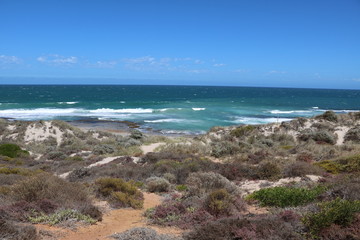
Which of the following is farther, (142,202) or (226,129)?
(226,129)

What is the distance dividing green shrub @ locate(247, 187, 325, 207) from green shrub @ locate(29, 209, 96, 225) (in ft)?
14.1

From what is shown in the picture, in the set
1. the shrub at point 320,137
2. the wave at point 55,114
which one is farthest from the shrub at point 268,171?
the wave at point 55,114

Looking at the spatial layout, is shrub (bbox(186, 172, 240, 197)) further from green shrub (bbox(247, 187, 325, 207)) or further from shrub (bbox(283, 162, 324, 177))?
shrub (bbox(283, 162, 324, 177))

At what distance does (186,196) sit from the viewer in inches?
332

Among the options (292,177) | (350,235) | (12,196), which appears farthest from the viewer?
(292,177)

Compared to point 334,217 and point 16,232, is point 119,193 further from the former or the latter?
point 334,217

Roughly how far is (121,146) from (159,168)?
11.7 meters

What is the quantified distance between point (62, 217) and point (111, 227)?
3.50ft

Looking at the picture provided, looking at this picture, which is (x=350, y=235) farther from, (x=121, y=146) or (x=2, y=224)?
(x=121, y=146)

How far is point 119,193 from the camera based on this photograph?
837 cm

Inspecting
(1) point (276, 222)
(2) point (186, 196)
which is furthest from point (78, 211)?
(1) point (276, 222)

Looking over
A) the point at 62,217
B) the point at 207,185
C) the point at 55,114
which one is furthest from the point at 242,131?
the point at 55,114

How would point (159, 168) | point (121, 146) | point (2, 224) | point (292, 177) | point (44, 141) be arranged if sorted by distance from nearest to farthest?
1. point (2, 224)
2. point (292, 177)
3. point (159, 168)
4. point (121, 146)
5. point (44, 141)

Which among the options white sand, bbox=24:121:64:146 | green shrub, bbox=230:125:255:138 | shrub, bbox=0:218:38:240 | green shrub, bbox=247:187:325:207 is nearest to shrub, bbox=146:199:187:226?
green shrub, bbox=247:187:325:207
